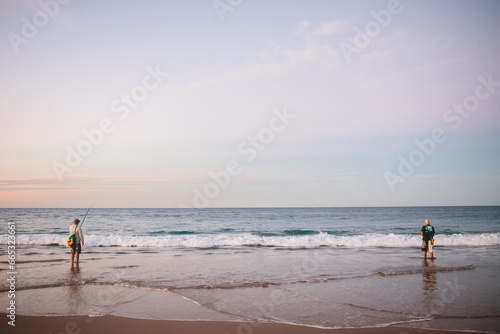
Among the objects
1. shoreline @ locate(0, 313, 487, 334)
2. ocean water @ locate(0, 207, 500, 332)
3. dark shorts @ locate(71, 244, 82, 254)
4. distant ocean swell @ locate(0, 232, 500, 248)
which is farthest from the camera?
distant ocean swell @ locate(0, 232, 500, 248)

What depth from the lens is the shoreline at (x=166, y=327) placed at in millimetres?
5832

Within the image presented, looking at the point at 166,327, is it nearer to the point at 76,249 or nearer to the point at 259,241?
the point at 76,249

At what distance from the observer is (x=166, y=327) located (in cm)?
605

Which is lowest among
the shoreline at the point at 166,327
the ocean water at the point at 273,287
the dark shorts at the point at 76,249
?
the ocean water at the point at 273,287

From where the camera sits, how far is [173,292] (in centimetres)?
869

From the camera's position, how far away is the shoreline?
583cm

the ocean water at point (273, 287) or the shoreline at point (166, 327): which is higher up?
the shoreline at point (166, 327)

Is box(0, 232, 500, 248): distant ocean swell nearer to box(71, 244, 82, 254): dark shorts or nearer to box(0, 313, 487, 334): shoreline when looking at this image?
box(71, 244, 82, 254): dark shorts

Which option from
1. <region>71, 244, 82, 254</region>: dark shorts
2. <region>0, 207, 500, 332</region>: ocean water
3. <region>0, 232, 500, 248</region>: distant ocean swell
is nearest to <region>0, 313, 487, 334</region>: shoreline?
<region>0, 207, 500, 332</region>: ocean water

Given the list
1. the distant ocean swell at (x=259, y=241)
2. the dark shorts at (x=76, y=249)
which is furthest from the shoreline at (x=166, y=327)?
the distant ocean swell at (x=259, y=241)

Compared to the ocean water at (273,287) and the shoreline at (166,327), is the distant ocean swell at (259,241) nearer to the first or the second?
the ocean water at (273,287)

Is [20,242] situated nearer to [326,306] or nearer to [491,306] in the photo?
[326,306]

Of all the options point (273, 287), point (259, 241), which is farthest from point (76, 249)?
point (259, 241)

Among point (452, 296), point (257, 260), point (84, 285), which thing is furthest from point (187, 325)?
point (257, 260)
